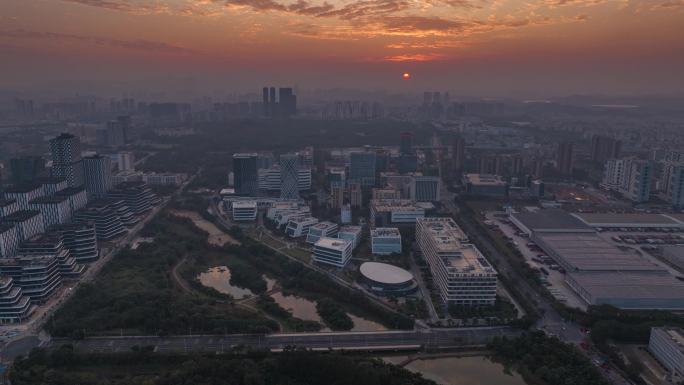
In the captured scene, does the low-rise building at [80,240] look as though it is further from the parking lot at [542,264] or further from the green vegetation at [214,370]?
the parking lot at [542,264]

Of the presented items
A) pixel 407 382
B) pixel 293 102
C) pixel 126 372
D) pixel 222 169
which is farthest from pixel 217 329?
pixel 293 102

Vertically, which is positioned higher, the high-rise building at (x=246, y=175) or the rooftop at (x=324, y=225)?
the high-rise building at (x=246, y=175)

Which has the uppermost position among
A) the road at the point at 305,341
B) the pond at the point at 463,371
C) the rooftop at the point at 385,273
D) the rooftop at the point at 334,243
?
the rooftop at the point at 334,243

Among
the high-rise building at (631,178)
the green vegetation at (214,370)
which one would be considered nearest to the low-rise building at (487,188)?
the high-rise building at (631,178)

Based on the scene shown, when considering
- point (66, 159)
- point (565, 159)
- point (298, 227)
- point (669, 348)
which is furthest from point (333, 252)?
point (565, 159)

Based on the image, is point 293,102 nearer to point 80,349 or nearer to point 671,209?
point 671,209

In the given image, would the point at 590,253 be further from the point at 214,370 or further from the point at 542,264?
the point at 214,370

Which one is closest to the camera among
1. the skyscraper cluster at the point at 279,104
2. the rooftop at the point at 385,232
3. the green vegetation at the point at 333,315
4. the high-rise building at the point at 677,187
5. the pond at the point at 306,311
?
the green vegetation at the point at 333,315
